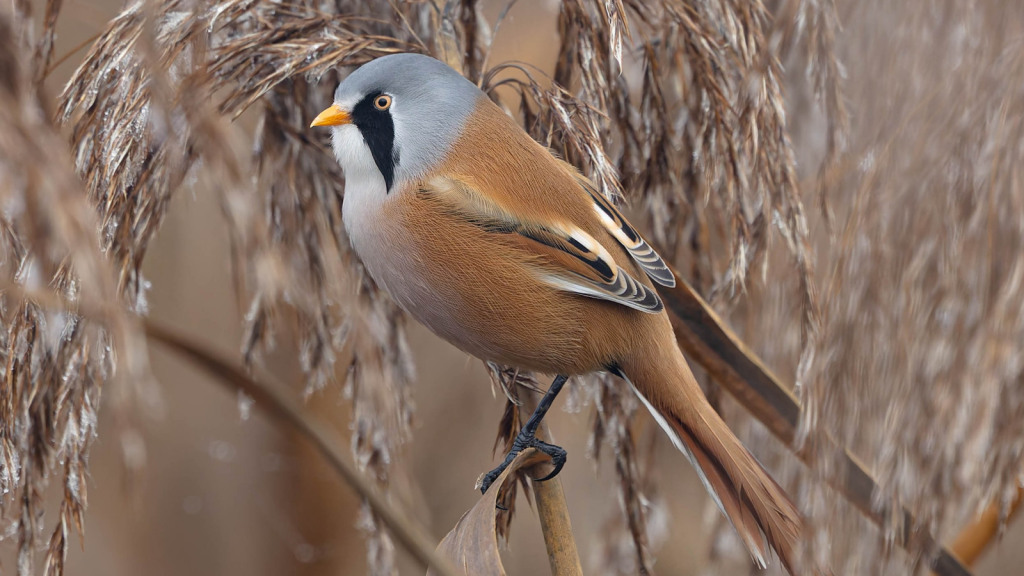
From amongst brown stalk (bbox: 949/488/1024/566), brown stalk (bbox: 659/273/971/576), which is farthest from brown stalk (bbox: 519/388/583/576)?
brown stalk (bbox: 949/488/1024/566)

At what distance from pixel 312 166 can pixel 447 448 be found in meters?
1.63

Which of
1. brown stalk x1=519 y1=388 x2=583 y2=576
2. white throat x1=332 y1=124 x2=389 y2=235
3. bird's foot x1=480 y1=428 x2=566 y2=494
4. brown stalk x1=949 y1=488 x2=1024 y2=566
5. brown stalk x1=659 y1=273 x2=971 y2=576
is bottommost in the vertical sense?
brown stalk x1=949 y1=488 x2=1024 y2=566

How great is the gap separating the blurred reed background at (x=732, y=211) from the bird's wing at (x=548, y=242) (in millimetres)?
160

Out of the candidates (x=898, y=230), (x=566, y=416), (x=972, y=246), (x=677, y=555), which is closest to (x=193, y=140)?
(x=898, y=230)

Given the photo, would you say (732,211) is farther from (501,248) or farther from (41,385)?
(41,385)

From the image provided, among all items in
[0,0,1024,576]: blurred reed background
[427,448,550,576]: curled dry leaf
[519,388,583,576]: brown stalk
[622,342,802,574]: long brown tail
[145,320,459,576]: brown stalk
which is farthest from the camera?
[622,342,802,574]: long brown tail

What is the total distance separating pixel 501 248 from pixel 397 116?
1.21 feet

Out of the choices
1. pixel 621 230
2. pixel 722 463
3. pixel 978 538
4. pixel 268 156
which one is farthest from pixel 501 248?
pixel 978 538

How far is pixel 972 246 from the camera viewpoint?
49.4 inches

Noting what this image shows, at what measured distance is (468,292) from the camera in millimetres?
1703

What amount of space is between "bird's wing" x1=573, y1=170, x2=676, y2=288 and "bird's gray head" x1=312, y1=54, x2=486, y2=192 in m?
0.30

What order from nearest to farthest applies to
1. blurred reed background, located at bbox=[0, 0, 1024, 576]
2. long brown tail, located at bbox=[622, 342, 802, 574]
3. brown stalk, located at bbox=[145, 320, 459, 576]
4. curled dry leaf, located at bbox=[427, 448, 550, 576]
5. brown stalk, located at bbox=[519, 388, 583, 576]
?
brown stalk, located at bbox=[145, 320, 459, 576]
blurred reed background, located at bbox=[0, 0, 1024, 576]
curled dry leaf, located at bbox=[427, 448, 550, 576]
brown stalk, located at bbox=[519, 388, 583, 576]
long brown tail, located at bbox=[622, 342, 802, 574]

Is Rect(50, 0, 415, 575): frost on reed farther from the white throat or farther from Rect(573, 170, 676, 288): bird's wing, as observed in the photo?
Rect(573, 170, 676, 288): bird's wing

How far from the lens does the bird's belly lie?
1.70 metres
